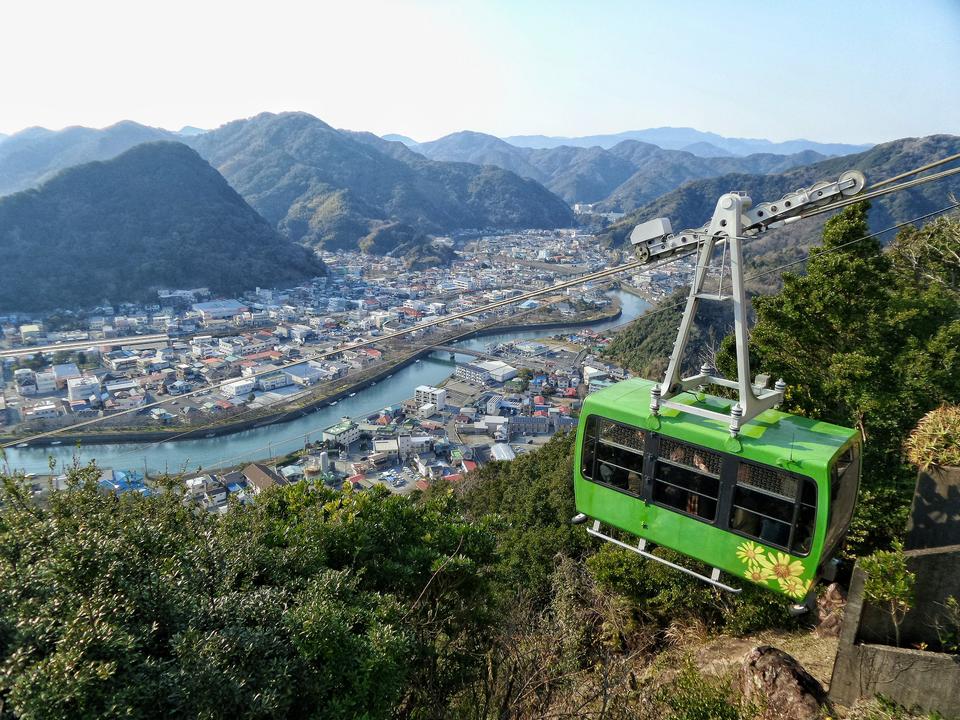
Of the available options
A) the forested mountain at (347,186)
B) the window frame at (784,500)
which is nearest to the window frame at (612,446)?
the window frame at (784,500)

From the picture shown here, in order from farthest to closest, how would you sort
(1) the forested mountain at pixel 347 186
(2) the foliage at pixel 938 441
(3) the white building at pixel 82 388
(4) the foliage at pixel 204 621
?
(1) the forested mountain at pixel 347 186 → (3) the white building at pixel 82 388 → (2) the foliage at pixel 938 441 → (4) the foliage at pixel 204 621

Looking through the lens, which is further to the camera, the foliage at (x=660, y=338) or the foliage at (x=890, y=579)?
the foliage at (x=660, y=338)

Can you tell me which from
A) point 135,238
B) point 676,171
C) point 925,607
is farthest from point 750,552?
point 676,171

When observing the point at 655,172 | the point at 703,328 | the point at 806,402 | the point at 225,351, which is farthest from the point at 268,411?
the point at 655,172

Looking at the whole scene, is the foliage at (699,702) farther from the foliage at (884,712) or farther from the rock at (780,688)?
the foliage at (884,712)

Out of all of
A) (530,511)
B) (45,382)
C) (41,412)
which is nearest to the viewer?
(530,511)

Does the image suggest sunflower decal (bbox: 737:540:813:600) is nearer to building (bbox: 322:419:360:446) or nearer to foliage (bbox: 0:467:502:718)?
foliage (bbox: 0:467:502:718)

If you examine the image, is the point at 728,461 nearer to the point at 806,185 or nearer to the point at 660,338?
the point at 660,338
